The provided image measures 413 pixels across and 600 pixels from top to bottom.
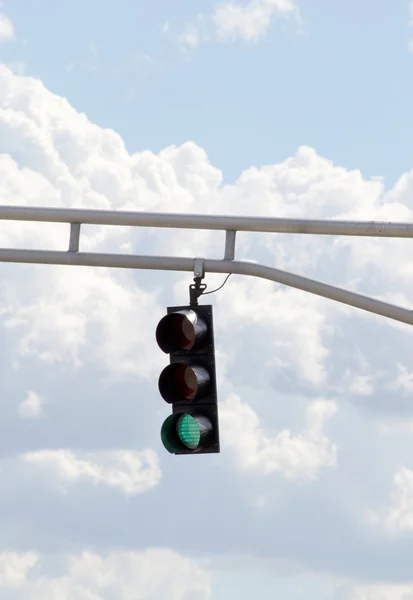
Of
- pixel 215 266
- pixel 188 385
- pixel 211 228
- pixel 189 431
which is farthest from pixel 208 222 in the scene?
pixel 189 431

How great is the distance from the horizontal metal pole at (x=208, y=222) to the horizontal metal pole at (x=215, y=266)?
0.30 m

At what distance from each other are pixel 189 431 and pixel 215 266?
1.43 meters

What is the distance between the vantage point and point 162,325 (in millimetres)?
10398

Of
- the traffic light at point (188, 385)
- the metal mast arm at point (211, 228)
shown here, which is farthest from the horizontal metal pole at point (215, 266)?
the traffic light at point (188, 385)

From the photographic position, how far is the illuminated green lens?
10227 mm

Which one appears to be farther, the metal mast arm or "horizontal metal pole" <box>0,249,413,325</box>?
the metal mast arm

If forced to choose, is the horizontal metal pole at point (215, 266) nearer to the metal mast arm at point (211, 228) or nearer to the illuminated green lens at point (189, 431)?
the metal mast arm at point (211, 228)

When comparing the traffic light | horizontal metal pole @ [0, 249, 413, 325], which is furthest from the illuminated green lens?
horizontal metal pole @ [0, 249, 413, 325]

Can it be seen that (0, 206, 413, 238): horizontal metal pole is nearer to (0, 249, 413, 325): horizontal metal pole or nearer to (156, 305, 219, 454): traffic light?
(0, 249, 413, 325): horizontal metal pole

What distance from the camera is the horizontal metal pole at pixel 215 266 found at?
10.0 meters

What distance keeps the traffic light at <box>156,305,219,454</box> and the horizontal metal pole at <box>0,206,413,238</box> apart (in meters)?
0.76

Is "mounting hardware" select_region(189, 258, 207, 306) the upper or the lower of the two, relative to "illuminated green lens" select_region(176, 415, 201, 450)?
upper

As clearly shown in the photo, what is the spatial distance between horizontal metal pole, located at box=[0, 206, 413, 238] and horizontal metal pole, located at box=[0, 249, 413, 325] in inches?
12.0

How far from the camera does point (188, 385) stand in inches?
406
